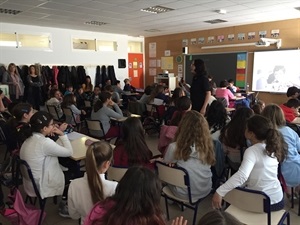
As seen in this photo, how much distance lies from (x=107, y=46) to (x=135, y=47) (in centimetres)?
162

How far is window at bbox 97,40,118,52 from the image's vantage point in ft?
32.1

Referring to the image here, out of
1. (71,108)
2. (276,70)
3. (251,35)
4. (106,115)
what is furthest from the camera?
(251,35)

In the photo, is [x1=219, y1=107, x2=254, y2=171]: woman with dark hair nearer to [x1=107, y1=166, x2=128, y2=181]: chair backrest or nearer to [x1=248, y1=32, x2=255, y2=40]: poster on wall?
[x1=107, y1=166, x2=128, y2=181]: chair backrest

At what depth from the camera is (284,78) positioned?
7.30 metres

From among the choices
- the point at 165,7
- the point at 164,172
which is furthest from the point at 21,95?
the point at 164,172

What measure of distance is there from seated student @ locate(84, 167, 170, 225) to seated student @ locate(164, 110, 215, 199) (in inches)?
39.7

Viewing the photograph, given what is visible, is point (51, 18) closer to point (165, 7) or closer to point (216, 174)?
point (165, 7)

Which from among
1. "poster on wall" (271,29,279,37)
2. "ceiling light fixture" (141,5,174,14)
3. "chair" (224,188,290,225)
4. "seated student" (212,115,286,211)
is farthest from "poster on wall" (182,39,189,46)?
"chair" (224,188,290,225)

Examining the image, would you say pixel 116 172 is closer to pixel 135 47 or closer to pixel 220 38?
pixel 220 38

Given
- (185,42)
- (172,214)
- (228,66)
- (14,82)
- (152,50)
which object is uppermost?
(185,42)

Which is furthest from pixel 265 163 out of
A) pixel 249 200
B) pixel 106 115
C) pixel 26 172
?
pixel 106 115

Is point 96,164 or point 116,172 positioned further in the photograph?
point 116,172

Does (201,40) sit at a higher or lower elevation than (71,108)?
higher

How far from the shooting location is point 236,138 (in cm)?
256
